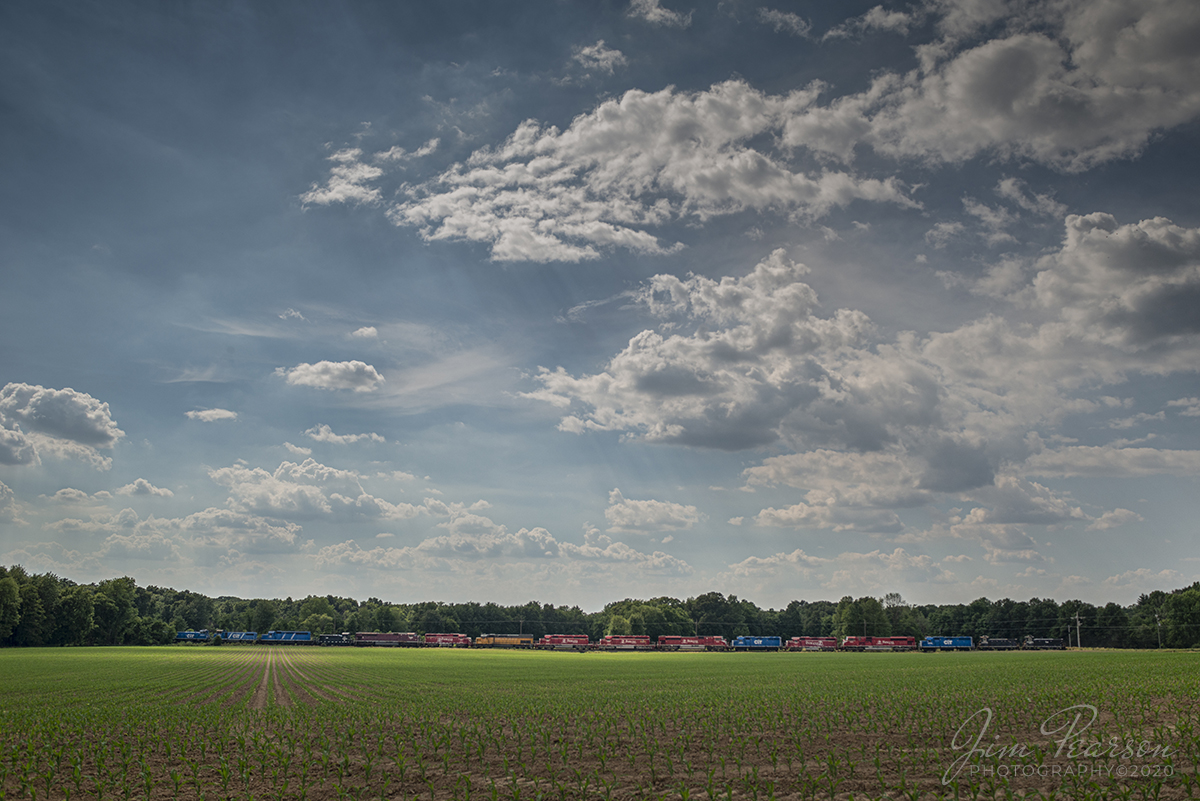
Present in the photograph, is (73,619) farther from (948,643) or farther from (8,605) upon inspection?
(948,643)

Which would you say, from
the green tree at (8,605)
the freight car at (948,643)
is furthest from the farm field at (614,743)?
the freight car at (948,643)

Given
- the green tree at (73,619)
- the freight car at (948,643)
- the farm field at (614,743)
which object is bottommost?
the freight car at (948,643)

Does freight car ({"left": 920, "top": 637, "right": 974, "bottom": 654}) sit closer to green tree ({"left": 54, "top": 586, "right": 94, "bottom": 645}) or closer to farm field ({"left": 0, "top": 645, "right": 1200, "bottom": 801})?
farm field ({"left": 0, "top": 645, "right": 1200, "bottom": 801})

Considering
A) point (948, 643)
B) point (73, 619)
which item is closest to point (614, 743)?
point (73, 619)

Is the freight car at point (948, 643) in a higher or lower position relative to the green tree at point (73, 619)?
lower

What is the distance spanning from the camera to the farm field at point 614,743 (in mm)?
18891

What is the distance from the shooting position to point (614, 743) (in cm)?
2606

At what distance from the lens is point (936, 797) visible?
16.8 metres

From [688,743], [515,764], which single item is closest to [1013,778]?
[688,743]

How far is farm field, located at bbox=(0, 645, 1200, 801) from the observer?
18891mm

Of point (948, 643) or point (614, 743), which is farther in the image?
point (948, 643)

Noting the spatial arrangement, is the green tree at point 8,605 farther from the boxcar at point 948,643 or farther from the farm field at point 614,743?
the boxcar at point 948,643

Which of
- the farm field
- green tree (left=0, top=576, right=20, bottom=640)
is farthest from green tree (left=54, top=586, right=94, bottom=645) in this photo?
the farm field

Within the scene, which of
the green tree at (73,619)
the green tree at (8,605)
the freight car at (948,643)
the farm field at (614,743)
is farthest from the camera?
the freight car at (948,643)
